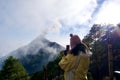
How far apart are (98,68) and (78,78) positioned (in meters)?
31.0

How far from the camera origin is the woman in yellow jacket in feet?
20.8

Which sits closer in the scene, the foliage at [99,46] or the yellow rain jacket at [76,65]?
the yellow rain jacket at [76,65]

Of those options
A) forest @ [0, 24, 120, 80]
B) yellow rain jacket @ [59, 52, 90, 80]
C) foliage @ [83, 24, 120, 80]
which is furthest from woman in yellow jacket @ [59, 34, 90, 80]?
foliage @ [83, 24, 120, 80]

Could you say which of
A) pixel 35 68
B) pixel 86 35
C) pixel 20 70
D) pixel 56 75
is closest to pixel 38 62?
pixel 35 68

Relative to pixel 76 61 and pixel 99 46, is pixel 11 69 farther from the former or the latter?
pixel 76 61

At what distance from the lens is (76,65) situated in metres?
6.40

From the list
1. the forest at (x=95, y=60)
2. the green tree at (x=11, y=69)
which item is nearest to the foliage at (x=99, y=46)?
the forest at (x=95, y=60)

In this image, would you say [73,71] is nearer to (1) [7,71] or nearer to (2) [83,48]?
(2) [83,48]

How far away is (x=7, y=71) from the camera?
6125 cm

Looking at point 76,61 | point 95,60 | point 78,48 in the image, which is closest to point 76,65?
point 76,61

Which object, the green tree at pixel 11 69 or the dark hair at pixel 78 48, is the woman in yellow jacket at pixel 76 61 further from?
the green tree at pixel 11 69

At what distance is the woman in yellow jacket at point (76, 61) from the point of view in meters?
6.33

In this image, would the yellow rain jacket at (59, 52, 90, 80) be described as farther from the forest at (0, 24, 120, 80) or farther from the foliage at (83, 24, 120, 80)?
the foliage at (83, 24, 120, 80)

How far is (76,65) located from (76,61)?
0.08 m
